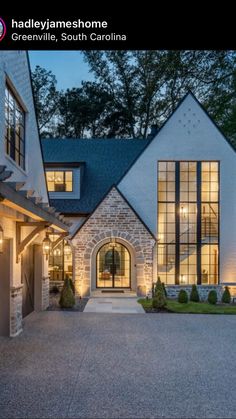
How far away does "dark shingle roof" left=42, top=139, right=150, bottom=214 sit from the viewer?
18.9m

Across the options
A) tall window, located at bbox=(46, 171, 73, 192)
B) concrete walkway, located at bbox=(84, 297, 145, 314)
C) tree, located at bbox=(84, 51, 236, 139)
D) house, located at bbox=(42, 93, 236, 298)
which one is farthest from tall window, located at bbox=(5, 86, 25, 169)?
tree, located at bbox=(84, 51, 236, 139)

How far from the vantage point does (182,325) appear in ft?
36.3

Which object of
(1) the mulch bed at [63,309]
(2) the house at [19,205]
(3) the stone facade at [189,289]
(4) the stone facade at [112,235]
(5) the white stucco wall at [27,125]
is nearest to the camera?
(2) the house at [19,205]

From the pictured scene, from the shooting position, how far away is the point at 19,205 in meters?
6.54

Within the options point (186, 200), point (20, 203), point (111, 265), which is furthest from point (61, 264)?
point (20, 203)

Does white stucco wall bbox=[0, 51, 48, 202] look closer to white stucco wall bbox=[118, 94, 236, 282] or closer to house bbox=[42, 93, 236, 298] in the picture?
house bbox=[42, 93, 236, 298]

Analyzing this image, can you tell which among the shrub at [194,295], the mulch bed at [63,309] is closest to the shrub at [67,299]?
the mulch bed at [63,309]

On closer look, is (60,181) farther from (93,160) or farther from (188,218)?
(188,218)

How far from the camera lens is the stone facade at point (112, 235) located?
16594 mm

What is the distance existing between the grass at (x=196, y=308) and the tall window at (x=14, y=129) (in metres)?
7.04

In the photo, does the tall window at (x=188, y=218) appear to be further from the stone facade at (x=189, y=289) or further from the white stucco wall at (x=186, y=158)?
the stone facade at (x=189, y=289)

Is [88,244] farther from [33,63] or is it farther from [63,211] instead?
[33,63]

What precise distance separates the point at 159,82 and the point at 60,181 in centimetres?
1930

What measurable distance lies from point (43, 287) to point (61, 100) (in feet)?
93.3
